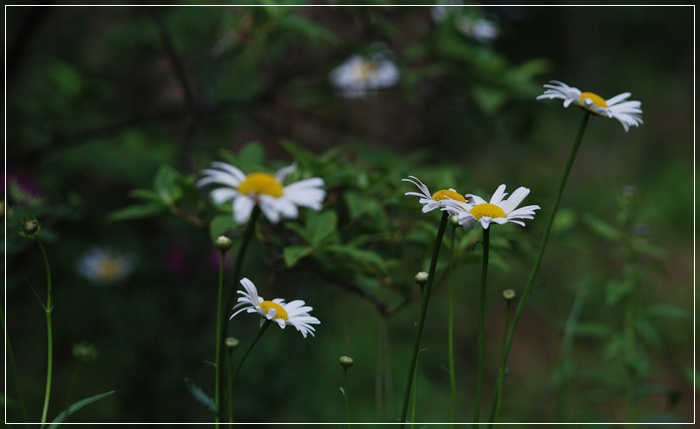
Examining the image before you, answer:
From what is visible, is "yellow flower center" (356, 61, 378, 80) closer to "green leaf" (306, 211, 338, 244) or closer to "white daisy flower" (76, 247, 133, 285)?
"white daisy flower" (76, 247, 133, 285)

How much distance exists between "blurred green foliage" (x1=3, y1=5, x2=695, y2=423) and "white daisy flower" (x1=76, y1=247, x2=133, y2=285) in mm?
27

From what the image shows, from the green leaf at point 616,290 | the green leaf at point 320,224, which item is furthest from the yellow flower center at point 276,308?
the green leaf at point 616,290

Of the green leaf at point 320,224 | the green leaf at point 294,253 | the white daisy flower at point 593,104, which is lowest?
the green leaf at point 294,253

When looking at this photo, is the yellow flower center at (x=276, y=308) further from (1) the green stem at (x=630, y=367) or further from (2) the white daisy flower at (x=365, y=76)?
(2) the white daisy flower at (x=365, y=76)

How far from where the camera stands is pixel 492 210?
0.56 m

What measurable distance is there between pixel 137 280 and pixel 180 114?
1.78 ft

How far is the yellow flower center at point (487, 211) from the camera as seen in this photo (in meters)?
0.56

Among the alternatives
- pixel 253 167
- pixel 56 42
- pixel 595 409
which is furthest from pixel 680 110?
pixel 253 167

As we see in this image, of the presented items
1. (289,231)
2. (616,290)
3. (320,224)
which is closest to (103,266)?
(289,231)

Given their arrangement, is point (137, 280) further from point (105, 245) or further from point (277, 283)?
point (277, 283)

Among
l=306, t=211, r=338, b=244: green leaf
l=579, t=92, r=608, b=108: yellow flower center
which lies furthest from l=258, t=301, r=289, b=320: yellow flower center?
l=579, t=92, r=608, b=108: yellow flower center

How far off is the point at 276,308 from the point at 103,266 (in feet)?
4.02

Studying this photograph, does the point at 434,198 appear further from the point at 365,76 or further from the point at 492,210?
the point at 365,76

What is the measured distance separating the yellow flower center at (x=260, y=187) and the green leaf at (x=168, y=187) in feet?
1.36
